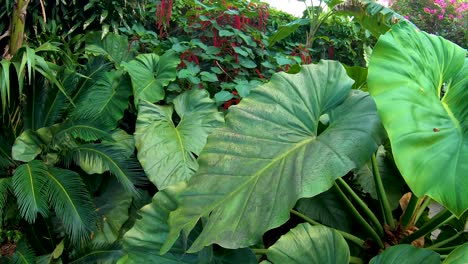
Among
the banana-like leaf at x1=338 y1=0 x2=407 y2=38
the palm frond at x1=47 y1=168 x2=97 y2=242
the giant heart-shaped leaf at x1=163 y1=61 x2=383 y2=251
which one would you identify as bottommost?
the palm frond at x1=47 y1=168 x2=97 y2=242

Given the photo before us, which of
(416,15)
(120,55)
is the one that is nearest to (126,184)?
(120,55)

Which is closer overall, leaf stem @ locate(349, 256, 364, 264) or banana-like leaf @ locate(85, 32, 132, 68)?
leaf stem @ locate(349, 256, 364, 264)

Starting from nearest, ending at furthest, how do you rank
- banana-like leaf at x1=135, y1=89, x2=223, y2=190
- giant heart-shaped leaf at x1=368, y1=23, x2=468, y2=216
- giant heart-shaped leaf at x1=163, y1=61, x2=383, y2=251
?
giant heart-shaped leaf at x1=368, y1=23, x2=468, y2=216 → giant heart-shaped leaf at x1=163, y1=61, x2=383, y2=251 → banana-like leaf at x1=135, y1=89, x2=223, y2=190

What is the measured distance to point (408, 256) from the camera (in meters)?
1.12

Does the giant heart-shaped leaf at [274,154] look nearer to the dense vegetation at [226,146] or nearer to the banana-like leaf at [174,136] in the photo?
the dense vegetation at [226,146]

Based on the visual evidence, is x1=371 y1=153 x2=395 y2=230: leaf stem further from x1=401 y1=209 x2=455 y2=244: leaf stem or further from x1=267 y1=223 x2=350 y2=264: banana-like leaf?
x1=267 y1=223 x2=350 y2=264: banana-like leaf

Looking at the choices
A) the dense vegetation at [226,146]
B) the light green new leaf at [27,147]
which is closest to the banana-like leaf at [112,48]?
the dense vegetation at [226,146]

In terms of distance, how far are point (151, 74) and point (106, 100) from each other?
35 centimetres

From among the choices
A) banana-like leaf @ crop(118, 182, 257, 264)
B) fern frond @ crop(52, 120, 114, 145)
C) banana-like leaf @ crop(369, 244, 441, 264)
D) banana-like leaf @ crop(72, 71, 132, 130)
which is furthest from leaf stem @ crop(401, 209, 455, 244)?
banana-like leaf @ crop(72, 71, 132, 130)

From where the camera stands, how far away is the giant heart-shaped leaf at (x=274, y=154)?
1070mm

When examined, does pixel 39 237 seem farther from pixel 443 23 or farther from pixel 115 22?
pixel 443 23

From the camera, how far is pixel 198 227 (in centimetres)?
148

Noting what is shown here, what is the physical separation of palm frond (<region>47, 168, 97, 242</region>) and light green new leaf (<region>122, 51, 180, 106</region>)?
627mm

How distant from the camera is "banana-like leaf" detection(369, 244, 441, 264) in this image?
3.59 feet
